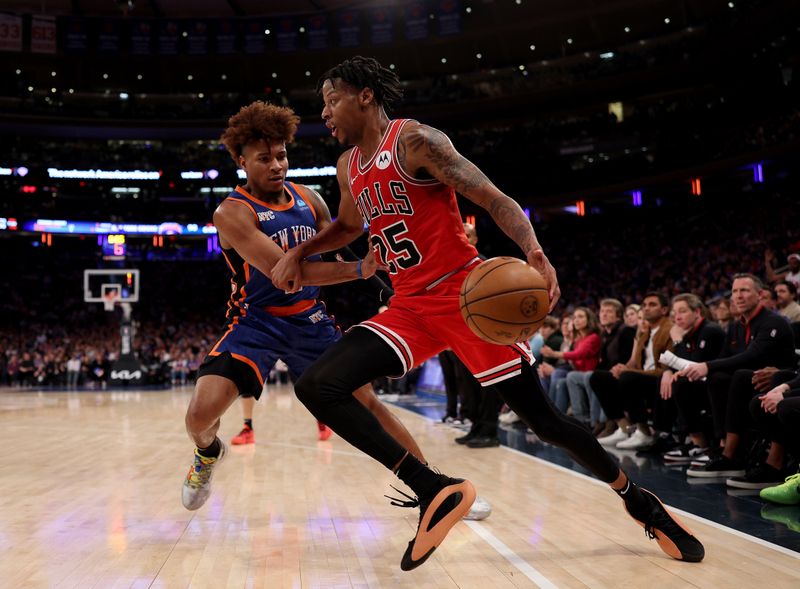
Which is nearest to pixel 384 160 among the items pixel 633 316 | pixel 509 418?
pixel 633 316

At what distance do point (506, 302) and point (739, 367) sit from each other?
3211 mm

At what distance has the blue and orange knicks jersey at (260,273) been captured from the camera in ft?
13.7

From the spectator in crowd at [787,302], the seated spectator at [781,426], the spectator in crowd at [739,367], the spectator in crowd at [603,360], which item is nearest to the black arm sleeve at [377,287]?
the seated spectator at [781,426]

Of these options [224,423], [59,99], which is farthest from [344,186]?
[59,99]

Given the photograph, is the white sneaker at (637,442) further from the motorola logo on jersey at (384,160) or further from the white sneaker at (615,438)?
the motorola logo on jersey at (384,160)

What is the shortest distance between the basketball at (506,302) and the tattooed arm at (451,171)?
6.2 inches

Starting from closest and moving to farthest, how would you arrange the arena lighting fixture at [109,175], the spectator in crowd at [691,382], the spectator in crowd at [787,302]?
the spectator in crowd at [691,382] → the spectator in crowd at [787,302] → the arena lighting fixture at [109,175]

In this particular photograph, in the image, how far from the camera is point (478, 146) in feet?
88.1

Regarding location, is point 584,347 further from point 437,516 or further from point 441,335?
point 437,516

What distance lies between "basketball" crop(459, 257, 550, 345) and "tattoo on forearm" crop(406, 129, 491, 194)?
1.21 ft

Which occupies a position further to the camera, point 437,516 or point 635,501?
point 635,501

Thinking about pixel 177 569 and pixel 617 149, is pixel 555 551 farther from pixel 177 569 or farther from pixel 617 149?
pixel 617 149

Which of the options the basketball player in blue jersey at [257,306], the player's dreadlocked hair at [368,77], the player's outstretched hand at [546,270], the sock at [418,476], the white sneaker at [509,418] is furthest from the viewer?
the white sneaker at [509,418]

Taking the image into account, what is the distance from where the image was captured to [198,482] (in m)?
4.05
